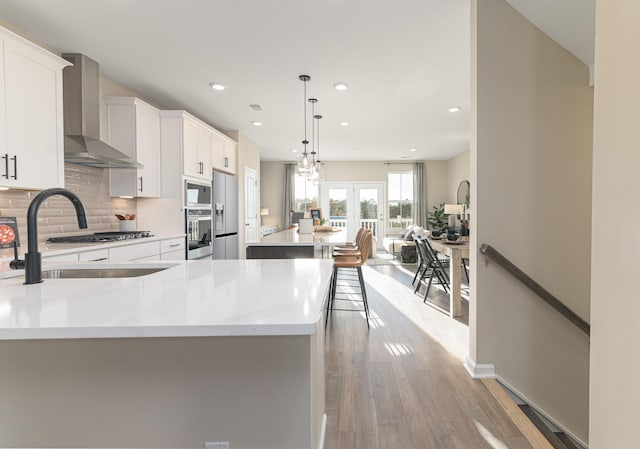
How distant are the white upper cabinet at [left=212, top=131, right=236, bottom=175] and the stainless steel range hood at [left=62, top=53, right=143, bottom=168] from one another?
1.94m

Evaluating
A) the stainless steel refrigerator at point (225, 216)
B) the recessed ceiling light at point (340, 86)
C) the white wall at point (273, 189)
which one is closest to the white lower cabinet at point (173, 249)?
the stainless steel refrigerator at point (225, 216)

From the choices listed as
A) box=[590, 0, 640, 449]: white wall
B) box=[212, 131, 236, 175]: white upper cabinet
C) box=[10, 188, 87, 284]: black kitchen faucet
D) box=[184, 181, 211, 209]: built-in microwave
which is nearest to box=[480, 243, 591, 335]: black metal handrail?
box=[590, 0, 640, 449]: white wall

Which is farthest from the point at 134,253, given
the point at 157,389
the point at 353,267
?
the point at 157,389

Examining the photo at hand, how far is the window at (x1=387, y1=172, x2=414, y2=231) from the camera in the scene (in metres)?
9.57

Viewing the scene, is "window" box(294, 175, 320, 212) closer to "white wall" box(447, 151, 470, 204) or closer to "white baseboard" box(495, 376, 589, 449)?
"white wall" box(447, 151, 470, 204)

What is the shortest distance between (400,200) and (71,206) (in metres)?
7.88

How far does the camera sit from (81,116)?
10.3 ft

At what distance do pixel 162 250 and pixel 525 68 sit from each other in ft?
12.2

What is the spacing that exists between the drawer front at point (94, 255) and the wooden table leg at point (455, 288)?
3.40 meters

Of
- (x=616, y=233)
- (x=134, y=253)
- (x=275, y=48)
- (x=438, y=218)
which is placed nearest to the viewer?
(x=616, y=233)

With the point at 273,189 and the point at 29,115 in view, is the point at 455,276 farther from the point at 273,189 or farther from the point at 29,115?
the point at 273,189

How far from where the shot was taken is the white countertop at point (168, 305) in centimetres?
75

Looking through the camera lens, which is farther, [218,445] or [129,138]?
[129,138]

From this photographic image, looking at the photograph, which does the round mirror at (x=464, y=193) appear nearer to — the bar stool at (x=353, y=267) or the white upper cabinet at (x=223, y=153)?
the bar stool at (x=353, y=267)
